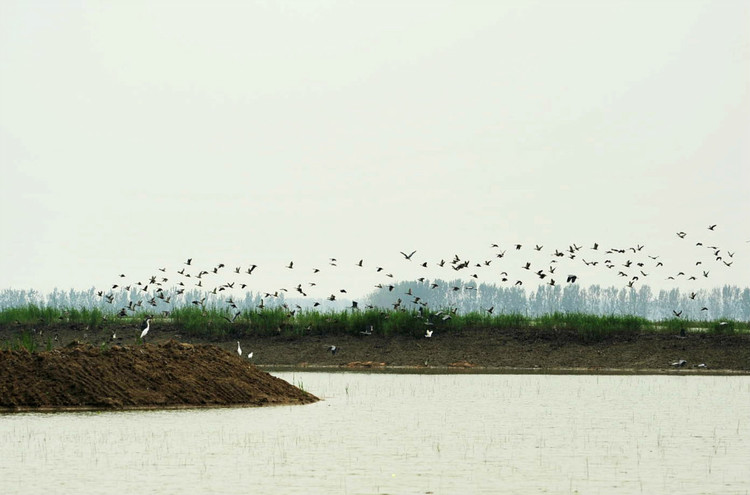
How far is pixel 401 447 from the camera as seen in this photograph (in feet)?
66.7

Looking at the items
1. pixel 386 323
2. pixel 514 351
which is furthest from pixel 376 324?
pixel 514 351

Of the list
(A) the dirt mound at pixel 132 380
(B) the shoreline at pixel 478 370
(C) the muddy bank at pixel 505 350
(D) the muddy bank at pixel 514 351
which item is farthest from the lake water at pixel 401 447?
(C) the muddy bank at pixel 505 350

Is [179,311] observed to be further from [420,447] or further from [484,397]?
[420,447]

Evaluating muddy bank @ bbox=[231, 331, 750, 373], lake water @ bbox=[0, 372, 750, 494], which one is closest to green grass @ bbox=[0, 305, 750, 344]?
muddy bank @ bbox=[231, 331, 750, 373]

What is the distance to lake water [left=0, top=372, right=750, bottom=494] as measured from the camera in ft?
53.6

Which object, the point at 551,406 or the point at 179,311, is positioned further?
the point at 179,311

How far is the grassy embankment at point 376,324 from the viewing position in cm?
5331

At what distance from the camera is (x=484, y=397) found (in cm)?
3155

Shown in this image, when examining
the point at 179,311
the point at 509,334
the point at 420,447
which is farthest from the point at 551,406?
the point at 179,311

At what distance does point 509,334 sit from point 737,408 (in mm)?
25678

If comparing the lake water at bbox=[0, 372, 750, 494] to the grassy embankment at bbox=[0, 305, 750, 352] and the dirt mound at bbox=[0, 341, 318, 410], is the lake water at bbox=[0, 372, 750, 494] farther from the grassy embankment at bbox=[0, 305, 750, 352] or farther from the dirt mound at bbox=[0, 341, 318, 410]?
the grassy embankment at bbox=[0, 305, 750, 352]

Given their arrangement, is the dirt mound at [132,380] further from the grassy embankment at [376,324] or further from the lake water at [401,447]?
the grassy embankment at [376,324]

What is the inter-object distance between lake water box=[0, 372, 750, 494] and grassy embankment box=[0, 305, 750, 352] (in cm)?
2170

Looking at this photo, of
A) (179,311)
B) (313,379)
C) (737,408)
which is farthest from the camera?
(179,311)
